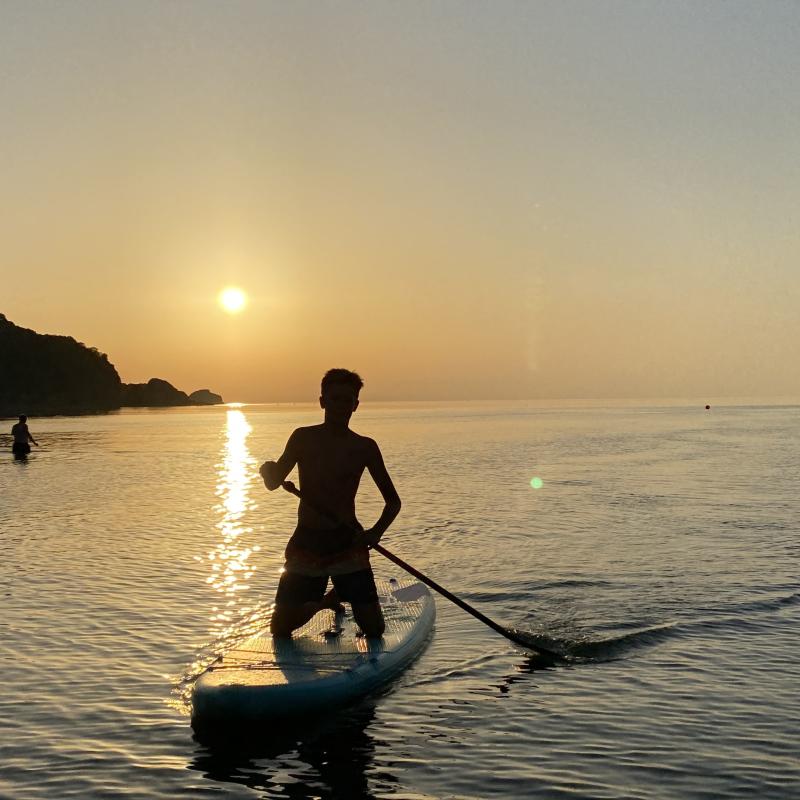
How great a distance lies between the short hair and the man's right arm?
0.62 m

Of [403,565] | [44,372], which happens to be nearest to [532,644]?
[403,565]

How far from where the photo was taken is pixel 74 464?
143 feet

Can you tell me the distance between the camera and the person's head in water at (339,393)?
8.90 meters

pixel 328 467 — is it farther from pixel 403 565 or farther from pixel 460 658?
pixel 460 658

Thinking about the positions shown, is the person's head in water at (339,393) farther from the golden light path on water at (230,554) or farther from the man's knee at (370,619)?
the golden light path on water at (230,554)

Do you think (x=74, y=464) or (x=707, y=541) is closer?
(x=707, y=541)

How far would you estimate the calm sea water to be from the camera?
7004mm

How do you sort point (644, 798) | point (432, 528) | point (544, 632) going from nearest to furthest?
point (644, 798)
point (544, 632)
point (432, 528)

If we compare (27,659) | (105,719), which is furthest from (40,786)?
(27,659)

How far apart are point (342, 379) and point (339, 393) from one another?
0.53 feet

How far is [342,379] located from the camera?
353 inches

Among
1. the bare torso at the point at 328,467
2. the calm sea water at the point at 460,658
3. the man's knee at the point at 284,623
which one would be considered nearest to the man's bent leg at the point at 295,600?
the man's knee at the point at 284,623

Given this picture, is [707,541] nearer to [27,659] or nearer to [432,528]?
[432,528]

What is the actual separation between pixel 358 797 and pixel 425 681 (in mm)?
2860
